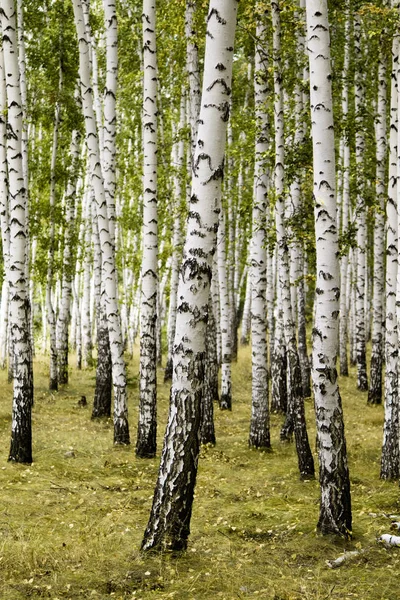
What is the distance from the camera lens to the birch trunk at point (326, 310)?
23.0ft

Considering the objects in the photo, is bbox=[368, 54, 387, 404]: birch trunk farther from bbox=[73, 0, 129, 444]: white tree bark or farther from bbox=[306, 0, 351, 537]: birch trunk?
bbox=[306, 0, 351, 537]: birch trunk

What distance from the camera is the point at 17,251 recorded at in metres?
10.2

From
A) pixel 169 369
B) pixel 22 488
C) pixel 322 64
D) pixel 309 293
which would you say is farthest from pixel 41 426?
pixel 309 293

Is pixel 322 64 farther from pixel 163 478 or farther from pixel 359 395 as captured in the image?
pixel 359 395

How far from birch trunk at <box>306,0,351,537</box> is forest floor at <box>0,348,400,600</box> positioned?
49 cm

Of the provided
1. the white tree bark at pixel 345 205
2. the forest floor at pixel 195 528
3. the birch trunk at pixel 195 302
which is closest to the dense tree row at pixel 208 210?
the birch trunk at pixel 195 302

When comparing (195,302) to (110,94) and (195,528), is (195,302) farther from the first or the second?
(110,94)

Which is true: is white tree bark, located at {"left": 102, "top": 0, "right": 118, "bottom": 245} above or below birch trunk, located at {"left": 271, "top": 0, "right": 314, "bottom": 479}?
above

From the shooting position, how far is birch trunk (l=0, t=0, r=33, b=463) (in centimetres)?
1011

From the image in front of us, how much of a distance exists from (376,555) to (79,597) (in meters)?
3.10

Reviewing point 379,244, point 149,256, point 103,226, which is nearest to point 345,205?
point 379,244

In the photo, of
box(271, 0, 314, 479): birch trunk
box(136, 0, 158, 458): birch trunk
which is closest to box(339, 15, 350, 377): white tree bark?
box(271, 0, 314, 479): birch trunk

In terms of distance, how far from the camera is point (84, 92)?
11.6m

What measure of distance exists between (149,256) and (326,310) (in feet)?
15.7
